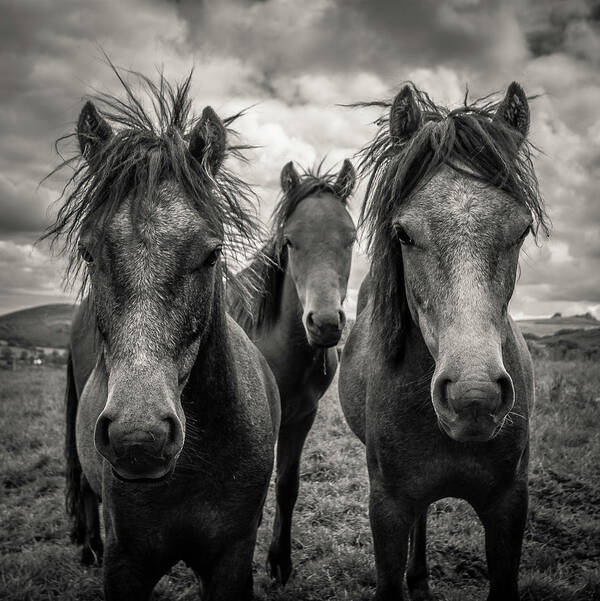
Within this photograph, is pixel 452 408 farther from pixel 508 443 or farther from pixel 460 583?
pixel 460 583

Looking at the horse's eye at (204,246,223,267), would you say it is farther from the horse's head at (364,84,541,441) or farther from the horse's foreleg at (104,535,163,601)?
the horse's foreleg at (104,535,163,601)

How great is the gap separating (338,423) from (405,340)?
5.32m

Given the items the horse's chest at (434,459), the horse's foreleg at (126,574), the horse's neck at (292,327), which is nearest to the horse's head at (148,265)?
the horse's foreleg at (126,574)

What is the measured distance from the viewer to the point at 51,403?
11.2 m

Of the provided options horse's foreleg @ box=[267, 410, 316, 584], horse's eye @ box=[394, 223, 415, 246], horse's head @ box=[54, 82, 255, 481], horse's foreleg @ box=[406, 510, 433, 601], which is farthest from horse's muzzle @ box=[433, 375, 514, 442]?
horse's foreleg @ box=[267, 410, 316, 584]

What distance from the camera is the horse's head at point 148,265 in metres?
1.78

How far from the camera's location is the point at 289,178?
5363 mm

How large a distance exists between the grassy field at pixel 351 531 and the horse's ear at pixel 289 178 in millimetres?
3469

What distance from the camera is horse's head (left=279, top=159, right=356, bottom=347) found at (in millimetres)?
4184

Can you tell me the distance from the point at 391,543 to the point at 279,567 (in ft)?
6.76

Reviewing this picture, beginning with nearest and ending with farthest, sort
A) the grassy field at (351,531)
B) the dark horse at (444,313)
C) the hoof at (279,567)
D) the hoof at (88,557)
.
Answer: the dark horse at (444,313), the grassy field at (351,531), the hoof at (279,567), the hoof at (88,557)

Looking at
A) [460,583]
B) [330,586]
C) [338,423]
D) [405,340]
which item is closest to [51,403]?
[338,423]

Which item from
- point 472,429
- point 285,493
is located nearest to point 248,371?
point 472,429

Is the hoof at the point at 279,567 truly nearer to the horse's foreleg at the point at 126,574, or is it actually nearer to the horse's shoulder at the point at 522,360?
the horse's foreleg at the point at 126,574
